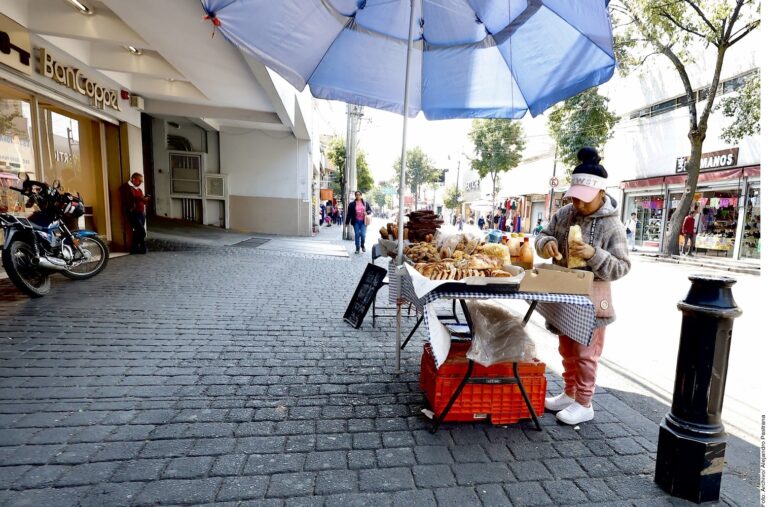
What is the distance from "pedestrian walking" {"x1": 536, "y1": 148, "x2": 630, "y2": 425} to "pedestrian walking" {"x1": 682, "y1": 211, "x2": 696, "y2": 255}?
1665 cm

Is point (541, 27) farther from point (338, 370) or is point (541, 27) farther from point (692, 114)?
point (692, 114)

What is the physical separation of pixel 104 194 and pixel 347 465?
9.86 metres

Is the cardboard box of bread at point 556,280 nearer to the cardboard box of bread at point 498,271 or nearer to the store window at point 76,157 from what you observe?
the cardboard box of bread at point 498,271

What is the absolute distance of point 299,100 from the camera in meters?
12.3

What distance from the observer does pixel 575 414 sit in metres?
2.83

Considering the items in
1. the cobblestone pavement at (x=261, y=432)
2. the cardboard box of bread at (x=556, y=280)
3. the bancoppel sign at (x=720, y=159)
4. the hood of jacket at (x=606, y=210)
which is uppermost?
the bancoppel sign at (x=720, y=159)

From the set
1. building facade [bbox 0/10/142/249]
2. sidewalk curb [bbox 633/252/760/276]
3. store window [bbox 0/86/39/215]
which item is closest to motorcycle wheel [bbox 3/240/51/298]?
store window [bbox 0/86/39/215]

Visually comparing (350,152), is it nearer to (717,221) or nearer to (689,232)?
(689,232)

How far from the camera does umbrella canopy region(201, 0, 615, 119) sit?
312 cm

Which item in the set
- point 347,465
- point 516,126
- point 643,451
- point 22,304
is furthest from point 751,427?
point 516,126

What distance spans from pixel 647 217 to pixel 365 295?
20.6 meters

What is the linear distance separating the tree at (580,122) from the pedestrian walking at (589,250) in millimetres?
A: 16822

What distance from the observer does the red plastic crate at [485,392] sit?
→ 8.82ft

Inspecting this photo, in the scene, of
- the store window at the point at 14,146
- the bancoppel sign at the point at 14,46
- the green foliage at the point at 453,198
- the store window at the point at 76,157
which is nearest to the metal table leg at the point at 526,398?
the bancoppel sign at the point at 14,46
